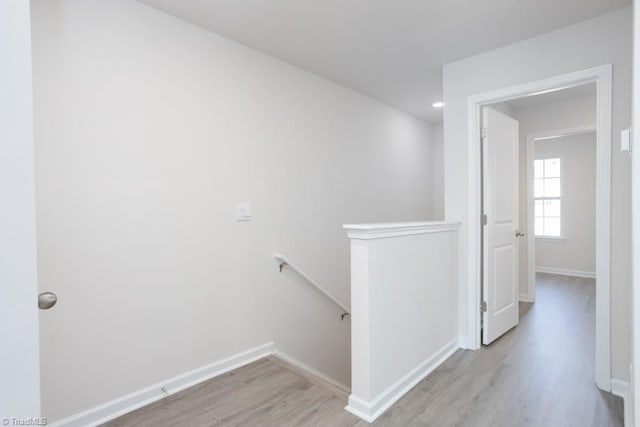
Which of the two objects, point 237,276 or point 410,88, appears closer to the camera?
point 237,276

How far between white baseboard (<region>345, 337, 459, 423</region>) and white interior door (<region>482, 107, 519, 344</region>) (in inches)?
28.7

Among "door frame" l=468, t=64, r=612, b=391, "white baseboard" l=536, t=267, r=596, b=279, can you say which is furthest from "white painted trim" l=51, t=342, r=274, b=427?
"white baseboard" l=536, t=267, r=596, b=279

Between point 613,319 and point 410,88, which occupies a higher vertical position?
point 410,88

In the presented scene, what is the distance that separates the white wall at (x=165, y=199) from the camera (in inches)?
69.9

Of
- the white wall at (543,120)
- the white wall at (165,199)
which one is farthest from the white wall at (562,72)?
the white wall at (543,120)

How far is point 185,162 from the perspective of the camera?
2.26m

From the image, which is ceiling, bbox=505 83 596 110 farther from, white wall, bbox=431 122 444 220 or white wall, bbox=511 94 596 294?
white wall, bbox=431 122 444 220

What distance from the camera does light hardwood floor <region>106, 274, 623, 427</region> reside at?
1886mm

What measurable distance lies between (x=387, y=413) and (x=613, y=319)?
166 centimetres

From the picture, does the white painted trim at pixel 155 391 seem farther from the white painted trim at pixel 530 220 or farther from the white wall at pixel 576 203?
the white wall at pixel 576 203

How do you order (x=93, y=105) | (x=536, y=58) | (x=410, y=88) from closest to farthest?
(x=93, y=105) → (x=536, y=58) → (x=410, y=88)

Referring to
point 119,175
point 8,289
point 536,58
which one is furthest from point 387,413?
point 536,58

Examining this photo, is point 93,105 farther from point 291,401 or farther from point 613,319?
point 613,319

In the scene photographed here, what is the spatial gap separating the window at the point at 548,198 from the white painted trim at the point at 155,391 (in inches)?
233
